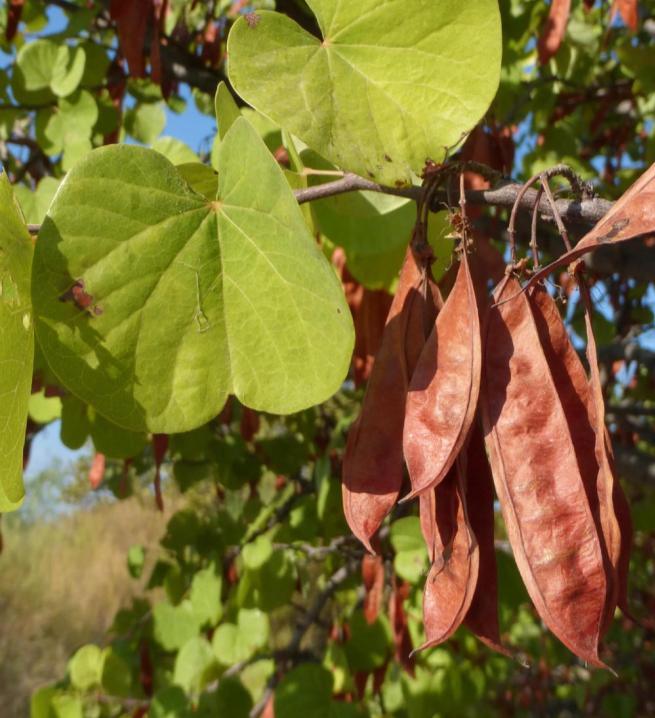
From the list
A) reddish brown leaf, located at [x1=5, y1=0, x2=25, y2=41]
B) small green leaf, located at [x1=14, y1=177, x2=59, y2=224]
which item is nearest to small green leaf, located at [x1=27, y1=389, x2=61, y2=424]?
small green leaf, located at [x1=14, y1=177, x2=59, y2=224]

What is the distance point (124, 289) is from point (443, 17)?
434 mm

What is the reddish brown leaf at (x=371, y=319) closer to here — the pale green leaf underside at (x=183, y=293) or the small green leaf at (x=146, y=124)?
the pale green leaf underside at (x=183, y=293)

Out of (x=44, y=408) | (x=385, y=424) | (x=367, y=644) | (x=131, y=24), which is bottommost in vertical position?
(x=367, y=644)

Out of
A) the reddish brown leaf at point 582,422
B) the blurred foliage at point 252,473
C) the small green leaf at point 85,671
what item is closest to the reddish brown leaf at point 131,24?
the blurred foliage at point 252,473

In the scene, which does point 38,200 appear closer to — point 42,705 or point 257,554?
point 257,554

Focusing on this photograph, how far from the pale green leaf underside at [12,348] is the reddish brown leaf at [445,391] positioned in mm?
357

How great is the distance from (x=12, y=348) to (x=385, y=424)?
0.37 meters

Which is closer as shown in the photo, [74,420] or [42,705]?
[74,420]

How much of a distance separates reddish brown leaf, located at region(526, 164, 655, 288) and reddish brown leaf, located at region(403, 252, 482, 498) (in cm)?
11

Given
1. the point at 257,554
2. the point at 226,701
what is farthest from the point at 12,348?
the point at 226,701

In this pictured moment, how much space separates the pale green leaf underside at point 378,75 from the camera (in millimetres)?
796

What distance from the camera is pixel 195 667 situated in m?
2.01

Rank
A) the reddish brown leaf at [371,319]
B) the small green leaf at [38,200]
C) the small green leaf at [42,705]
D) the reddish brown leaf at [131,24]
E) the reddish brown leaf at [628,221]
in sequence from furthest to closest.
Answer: the small green leaf at [42,705] < the reddish brown leaf at [131,24] < the small green leaf at [38,200] < the reddish brown leaf at [371,319] < the reddish brown leaf at [628,221]

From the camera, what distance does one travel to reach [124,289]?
30.4 inches
